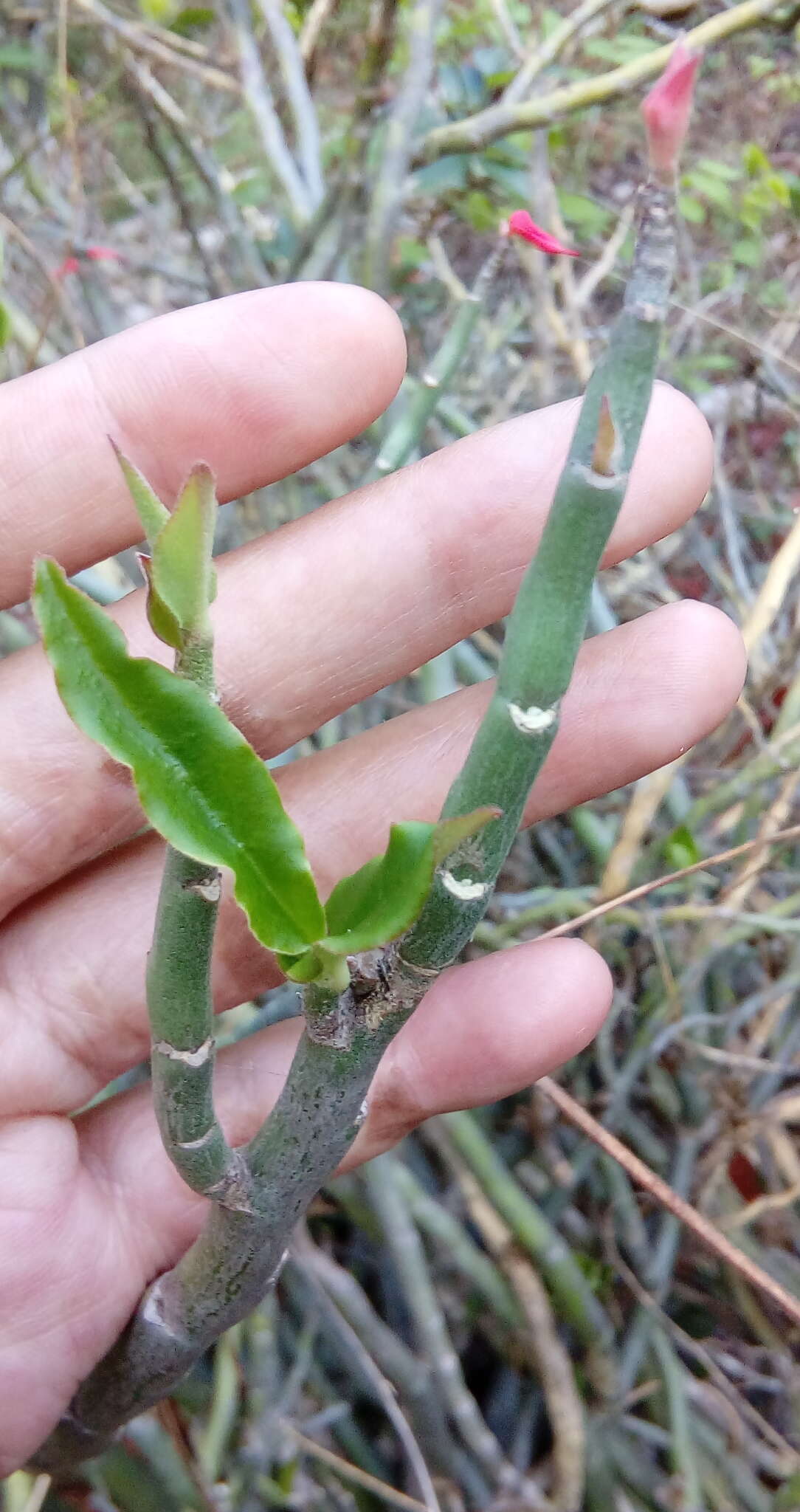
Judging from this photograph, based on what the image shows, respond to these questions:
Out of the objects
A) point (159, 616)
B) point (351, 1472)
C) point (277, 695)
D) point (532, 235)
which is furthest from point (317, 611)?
point (351, 1472)

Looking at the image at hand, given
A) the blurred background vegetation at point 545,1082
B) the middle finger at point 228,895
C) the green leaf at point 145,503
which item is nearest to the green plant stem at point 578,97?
the blurred background vegetation at point 545,1082

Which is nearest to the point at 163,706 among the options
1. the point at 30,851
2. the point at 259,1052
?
the point at 30,851

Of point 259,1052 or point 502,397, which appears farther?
point 502,397

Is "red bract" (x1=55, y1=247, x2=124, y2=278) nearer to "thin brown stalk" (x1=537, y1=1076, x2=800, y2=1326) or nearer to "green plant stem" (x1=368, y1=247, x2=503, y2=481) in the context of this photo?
"green plant stem" (x1=368, y1=247, x2=503, y2=481)

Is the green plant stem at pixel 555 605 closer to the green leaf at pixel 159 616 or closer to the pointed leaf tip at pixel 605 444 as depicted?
the pointed leaf tip at pixel 605 444

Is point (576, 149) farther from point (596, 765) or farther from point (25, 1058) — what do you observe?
point (25, 1058)
